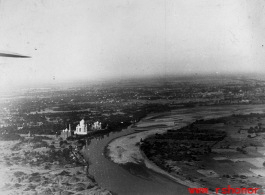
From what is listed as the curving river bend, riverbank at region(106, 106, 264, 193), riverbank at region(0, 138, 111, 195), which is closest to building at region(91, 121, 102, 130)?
the curving river bend

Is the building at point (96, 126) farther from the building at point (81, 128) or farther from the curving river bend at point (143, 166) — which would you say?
the curving river bend at point (143, 166)

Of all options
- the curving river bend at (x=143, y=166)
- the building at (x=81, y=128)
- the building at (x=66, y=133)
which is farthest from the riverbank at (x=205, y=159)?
the building at (x=66, y=133)

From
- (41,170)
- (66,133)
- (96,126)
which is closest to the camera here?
(41,170)

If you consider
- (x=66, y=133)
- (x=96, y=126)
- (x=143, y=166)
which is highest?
(x=96, y=126)

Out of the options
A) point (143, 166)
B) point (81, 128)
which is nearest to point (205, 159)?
point (143, 166)

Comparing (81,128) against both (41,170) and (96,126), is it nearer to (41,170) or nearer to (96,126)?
(96,126)

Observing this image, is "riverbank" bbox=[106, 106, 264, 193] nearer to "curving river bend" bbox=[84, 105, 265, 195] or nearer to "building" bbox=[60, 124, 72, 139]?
"curving river bend" bbox=[84, 105, 265, 195]

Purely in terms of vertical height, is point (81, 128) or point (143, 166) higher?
point (81, 128)
